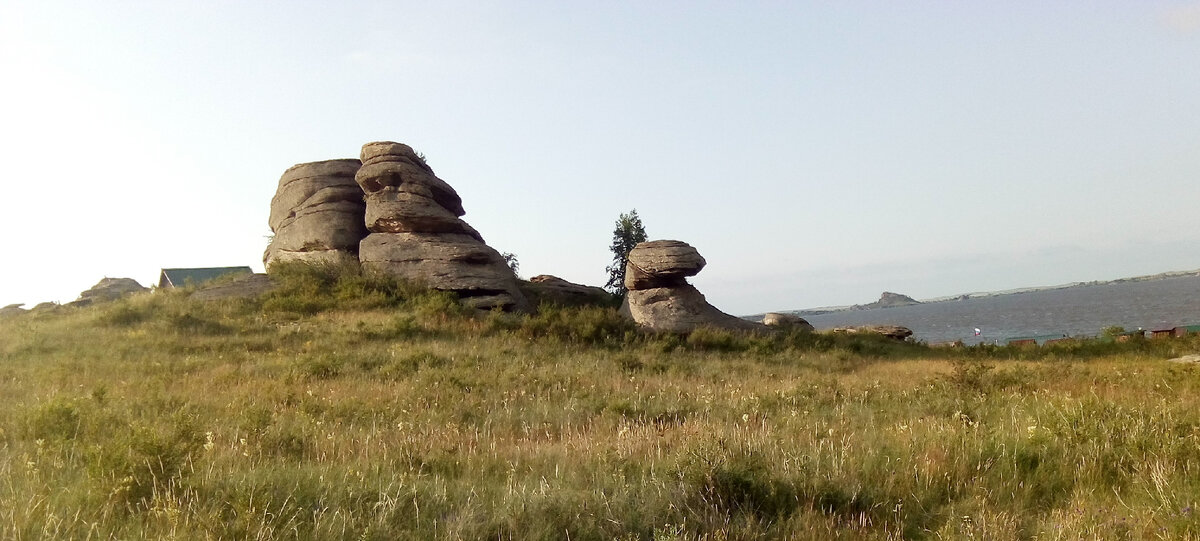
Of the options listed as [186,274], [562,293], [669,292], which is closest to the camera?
[669,292]

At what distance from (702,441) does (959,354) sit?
2162cm

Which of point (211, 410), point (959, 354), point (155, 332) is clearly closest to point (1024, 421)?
point (211, 410)

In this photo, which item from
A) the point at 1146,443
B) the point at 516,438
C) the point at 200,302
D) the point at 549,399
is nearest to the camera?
the point at 1146,443

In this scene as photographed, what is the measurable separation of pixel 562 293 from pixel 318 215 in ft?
41.2

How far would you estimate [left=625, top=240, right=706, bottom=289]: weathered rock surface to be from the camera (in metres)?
28.5

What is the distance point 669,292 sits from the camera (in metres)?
28.5

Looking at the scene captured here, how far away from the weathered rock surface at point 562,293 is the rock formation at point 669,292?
3163 mm

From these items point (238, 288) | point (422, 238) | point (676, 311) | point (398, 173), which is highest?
point (398, 173)

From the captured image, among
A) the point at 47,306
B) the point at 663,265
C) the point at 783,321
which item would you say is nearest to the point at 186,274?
the point at 47,306

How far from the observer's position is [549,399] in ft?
33.4

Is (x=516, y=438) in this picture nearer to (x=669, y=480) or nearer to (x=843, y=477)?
(x=669, y=480)

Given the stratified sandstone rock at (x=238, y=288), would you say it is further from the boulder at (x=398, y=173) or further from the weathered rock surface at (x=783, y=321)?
the weathered rock surface at (x=783, y=321)

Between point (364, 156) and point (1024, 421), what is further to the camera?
point (364, 156)

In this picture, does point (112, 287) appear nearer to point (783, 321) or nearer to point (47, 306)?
point (47, 306)
